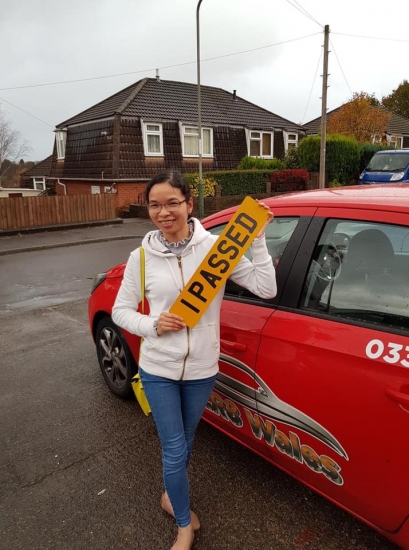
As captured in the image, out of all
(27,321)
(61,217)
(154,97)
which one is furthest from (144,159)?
(27,321)

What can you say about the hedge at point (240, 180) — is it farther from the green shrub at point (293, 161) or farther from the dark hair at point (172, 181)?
the dark hair at point (172, 181)

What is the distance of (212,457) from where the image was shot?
2.75 meters

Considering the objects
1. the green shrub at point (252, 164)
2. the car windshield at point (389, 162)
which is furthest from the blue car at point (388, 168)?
the green shrub at point (252, 164)

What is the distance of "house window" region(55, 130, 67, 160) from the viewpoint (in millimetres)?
23395

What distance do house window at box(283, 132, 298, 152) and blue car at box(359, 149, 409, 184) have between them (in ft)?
27.9

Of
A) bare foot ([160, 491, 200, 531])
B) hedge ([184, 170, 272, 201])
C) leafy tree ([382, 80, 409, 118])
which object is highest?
leafy tree ([382, 80, 409, 118])

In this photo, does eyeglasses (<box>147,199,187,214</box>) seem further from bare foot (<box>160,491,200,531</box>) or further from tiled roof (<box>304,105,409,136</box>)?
tiled roof (<box>304,105,409,136</box>)

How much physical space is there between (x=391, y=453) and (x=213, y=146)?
21.6 meters

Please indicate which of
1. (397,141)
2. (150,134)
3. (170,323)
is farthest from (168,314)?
(397,141)

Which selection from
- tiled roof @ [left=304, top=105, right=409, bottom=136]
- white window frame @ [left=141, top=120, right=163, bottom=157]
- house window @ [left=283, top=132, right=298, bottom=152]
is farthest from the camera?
tiled roof @ [left=304, top=105, right=409, bottom=136]

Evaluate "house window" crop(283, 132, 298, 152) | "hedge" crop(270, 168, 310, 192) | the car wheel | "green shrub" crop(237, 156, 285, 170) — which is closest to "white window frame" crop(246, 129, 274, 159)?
"house window" crop(283, 132, 298, 152)

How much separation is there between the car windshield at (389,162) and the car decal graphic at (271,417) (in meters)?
16.4

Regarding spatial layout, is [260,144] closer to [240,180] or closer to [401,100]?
[240,180]

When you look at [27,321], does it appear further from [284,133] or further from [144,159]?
[284,133]
